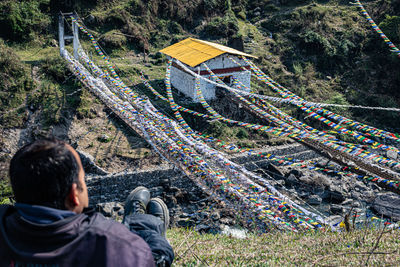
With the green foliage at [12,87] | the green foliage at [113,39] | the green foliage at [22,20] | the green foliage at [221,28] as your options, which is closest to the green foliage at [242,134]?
the green foliage at [113,39]

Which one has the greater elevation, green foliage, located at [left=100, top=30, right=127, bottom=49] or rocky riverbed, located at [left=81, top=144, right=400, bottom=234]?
green foliage, located at [left=100, top=30, right=127, bottom=49]

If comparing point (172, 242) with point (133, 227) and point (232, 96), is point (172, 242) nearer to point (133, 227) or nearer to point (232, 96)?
point (133, 227)

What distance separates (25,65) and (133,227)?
49.1ft

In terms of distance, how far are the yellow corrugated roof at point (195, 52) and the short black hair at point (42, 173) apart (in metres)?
13.7

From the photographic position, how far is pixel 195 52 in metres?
16.9

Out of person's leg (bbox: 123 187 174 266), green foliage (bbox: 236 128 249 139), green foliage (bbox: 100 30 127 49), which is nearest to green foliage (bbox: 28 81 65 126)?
green foliage (bbox: 100 30 127 49)

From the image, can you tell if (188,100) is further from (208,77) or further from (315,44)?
(315,44)

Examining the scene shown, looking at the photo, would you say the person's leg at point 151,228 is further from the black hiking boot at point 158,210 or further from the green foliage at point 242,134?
the green foliage at point 242,134

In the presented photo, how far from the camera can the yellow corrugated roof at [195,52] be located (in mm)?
15779

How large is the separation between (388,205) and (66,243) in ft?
42.0

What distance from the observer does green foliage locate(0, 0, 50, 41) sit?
1706 cm

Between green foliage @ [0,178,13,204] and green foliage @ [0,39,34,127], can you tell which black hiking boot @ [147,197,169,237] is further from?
green foliage @ [0,39,34,127]

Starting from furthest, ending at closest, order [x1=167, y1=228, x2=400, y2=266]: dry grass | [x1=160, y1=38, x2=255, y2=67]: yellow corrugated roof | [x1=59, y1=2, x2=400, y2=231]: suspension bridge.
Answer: [x1=160, y1=38, x2=255, y2=67]: yellow corrugated roof
[x1=59, y1=2, x2=400, y2=231]: suspension bridge
[x1=167, y1=228, x2=400, y2=266]: dry grass

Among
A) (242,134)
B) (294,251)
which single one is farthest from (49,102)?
(294,251)
